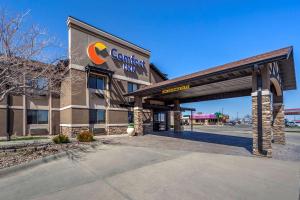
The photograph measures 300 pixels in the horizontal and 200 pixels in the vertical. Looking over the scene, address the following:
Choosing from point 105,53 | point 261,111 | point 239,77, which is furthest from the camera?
point 105,53

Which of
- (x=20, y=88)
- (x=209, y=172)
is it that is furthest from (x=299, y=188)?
(x=20, y=88)

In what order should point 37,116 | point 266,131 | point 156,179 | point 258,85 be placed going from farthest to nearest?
point 37,116, point 258,85, point 266,131, point 156,179

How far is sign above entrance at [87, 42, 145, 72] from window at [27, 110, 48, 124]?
7.82 m

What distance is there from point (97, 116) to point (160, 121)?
9.70 metres

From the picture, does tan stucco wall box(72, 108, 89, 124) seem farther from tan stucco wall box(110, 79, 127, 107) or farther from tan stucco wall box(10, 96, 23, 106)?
tan stucco wall box(10, 96, 23, 106)

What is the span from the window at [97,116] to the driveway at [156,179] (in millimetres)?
11373

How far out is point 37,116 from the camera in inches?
786

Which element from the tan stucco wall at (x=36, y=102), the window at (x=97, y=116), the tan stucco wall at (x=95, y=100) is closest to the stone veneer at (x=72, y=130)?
the window at (x=97, y=116)

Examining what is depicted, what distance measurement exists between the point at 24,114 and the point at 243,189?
2045 cm

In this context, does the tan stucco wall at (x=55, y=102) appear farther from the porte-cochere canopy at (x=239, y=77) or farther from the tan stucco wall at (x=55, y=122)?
the porte-cochere canopy at (x=239, y=77)

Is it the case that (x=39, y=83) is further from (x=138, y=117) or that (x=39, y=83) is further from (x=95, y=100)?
(x=138, y=117)

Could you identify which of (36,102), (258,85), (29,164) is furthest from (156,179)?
(36,102)

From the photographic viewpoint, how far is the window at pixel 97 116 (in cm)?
1991

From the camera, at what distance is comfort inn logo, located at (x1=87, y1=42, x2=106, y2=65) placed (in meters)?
20.1
